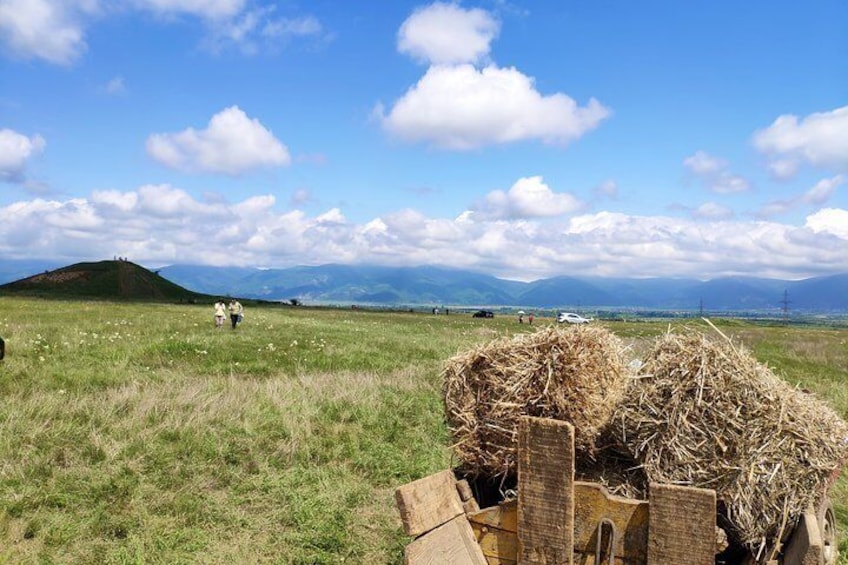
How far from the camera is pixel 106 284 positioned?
80.6 metres

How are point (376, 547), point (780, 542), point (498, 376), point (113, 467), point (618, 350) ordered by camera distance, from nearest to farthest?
point (780, 542)
point (498, 376)
point (618, 350)
point (376, 547)
point (113, 467)

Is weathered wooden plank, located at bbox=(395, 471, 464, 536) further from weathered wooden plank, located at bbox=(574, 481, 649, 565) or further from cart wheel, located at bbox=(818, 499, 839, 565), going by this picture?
cart wheel, located at bbox=(818, 499, 839, 565)

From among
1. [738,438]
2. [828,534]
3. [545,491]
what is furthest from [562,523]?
[828,534]

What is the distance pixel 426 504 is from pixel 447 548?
292 millimetres

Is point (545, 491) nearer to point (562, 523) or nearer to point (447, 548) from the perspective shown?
point (562, 523)

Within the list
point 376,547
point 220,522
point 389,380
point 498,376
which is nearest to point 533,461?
point 498,376

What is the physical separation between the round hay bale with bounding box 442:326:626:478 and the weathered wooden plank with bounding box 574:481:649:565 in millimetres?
452

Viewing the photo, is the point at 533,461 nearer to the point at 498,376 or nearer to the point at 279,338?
the point at 498,376

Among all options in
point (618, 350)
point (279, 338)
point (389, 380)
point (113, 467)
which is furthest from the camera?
point (279, 338)

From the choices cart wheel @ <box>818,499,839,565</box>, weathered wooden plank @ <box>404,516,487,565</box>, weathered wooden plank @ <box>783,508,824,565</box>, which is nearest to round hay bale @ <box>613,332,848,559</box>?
weathered wooden plank @ <box>783,508,824,565</box>

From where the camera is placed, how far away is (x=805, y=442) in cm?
333

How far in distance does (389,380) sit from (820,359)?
24.5 meters

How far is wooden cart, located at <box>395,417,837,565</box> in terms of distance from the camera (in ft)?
10.3

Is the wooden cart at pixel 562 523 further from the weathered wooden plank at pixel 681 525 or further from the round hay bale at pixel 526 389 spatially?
the round hay bale at pixel 526 389
